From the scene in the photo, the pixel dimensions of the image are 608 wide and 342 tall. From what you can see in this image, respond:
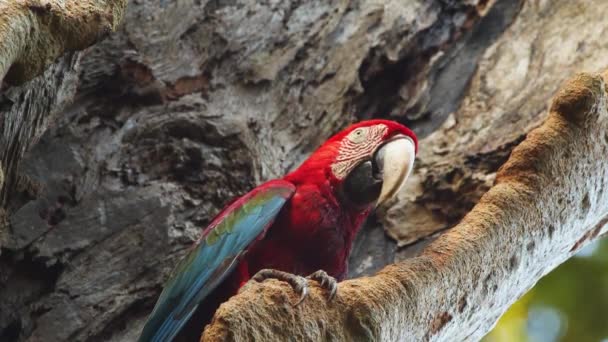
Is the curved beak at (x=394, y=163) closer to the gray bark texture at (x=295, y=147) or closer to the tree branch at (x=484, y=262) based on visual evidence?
the gray bark texture at (x=295, y=147)

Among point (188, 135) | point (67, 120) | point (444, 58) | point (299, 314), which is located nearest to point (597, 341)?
point (444, 58)

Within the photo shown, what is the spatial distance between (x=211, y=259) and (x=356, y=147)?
629mm

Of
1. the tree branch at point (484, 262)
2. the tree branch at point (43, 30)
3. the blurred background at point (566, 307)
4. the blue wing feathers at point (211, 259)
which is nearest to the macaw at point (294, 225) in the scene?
the blue wing feathers at point (211, 259)

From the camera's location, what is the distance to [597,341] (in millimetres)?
3865

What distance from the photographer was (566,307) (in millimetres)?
3938

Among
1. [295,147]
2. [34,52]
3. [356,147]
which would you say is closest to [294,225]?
[356,147]

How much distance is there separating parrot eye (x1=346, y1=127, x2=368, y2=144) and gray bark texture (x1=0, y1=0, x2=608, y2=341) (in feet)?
0.96

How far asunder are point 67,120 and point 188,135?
13.4 inches

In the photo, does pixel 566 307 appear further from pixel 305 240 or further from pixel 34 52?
pixel 34 52

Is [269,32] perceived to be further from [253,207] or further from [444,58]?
[253,207]

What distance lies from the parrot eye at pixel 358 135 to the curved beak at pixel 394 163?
0.27 feet

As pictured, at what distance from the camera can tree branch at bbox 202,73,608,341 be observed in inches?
60.4

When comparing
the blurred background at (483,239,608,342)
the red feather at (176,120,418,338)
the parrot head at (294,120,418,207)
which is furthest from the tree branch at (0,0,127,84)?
the blurred background at (483,239,608,342)

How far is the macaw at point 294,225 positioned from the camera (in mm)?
2102
